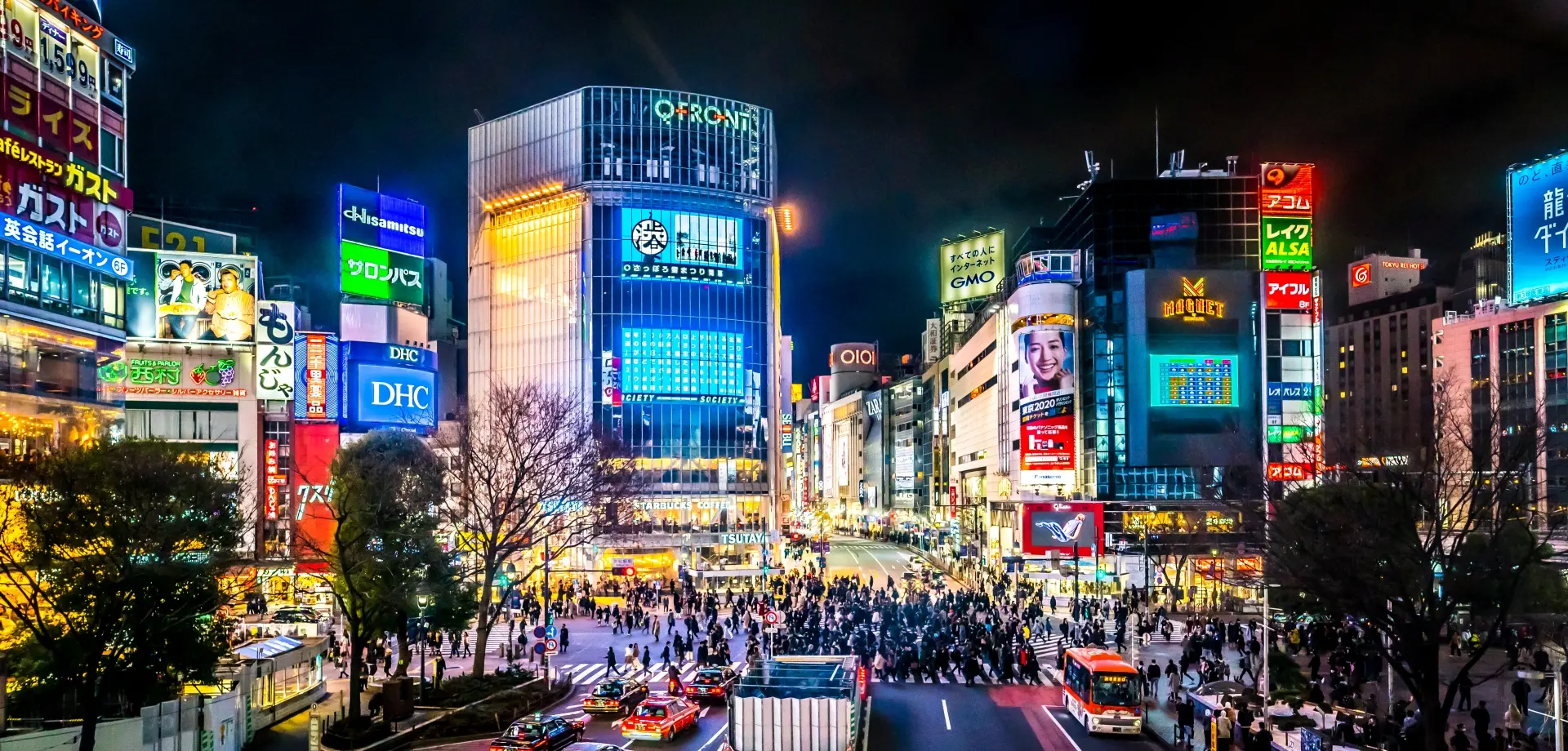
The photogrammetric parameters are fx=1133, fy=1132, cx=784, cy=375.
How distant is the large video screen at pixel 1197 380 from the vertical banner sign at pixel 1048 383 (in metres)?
5.38

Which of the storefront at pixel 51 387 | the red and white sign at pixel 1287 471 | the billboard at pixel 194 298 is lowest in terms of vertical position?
the red and white sign at pixel 1287 471

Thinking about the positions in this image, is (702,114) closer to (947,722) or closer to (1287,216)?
(1287,216)

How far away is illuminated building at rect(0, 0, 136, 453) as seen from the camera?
29.3 metres

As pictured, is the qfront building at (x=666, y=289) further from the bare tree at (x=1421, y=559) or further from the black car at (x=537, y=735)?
the bare tree at (x=1421, y=559)

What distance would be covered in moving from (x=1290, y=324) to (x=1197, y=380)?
6.59 meters

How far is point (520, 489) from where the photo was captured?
38.3m

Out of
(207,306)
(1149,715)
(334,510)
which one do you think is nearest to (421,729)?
(334,510)

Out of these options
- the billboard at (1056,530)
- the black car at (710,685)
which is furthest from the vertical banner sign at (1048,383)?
the black car at (710,685)

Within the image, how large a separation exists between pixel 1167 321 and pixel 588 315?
41.3 meters

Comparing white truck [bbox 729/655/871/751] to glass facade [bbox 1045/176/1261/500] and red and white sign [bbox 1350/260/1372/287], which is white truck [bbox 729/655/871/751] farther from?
red and white sign [bbox 1350/260/1372/287]

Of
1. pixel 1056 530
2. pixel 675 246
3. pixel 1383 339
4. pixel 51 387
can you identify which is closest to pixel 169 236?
pixel 675 246

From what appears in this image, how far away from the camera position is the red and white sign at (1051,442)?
226ft

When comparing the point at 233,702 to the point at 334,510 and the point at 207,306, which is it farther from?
the point at 207,306

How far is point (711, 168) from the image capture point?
8650 cm
